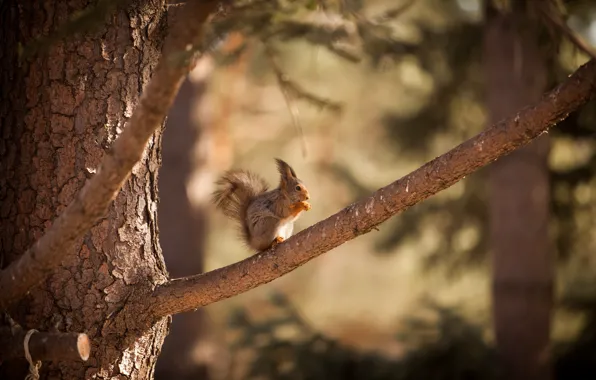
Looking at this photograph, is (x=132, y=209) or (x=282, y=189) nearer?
(x=132, y=209)

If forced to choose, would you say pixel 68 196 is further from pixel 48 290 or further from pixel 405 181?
pixel 405 181

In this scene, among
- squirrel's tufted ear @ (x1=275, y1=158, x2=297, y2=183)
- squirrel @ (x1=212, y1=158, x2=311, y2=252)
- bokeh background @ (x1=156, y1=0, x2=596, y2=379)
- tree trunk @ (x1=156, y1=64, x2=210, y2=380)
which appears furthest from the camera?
tree trunk @ (x1=156, y1=64, x2=210, y2=380)

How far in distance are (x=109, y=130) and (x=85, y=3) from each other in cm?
38

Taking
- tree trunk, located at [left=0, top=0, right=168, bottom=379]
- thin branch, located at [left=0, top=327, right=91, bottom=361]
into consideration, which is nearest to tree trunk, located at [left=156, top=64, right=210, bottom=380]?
tree trunk, located at [left=0, top=0, right=168, bottom=379]

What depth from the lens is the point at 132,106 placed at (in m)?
2.05

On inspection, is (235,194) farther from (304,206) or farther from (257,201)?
(304,206)

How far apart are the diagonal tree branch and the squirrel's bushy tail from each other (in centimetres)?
59

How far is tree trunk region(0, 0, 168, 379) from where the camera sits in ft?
6.43

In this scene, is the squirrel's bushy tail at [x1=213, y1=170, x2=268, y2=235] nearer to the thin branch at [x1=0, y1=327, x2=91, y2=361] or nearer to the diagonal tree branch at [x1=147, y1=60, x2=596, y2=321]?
the diagonal tree branch at [x1=147, y1=60, x2=596, y2=321]

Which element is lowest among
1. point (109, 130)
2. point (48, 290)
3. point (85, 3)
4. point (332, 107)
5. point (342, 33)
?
point (48, 290)

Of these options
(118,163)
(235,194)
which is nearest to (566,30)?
(118,163)

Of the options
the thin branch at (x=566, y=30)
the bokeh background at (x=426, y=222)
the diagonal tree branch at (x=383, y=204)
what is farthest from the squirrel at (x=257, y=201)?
the bokeh background at (x=426, y=222)

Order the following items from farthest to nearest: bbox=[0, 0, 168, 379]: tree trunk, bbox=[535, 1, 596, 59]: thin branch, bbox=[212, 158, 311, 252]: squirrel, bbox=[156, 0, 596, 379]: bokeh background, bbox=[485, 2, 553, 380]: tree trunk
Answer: bbox=[156, 0, 596, 379]: bokeh background
bbox=[485, 2, 553, 380]: tree trunk
bbox=[212, 158, 311, 252]: squirrel
bbox=[0, 0, 168, 379]: tree trunk
bbox=[535, 1, 596, 59]: thin branch

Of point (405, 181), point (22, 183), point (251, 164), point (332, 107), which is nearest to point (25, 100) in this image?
point (22, 183)
